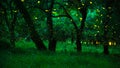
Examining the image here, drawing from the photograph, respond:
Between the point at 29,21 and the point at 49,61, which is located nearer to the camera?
the point at 49,61

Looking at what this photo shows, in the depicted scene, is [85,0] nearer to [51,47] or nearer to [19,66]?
[51,47]

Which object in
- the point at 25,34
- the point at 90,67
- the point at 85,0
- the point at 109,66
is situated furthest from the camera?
the point at 85,0

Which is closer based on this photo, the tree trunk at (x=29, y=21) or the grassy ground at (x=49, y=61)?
the grassy ground at (x=49, y=61)

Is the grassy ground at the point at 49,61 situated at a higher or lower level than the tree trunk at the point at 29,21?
lower

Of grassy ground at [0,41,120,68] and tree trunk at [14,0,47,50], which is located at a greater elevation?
tree trunk at [14,0,47,50]

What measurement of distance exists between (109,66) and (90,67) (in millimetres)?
1023

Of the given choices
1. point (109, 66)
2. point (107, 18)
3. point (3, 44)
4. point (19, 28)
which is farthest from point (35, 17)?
point (109, 66)

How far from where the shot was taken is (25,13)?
16.5 m

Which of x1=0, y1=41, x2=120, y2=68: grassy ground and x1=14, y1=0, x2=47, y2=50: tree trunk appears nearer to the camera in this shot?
x1=0, y1=41, x2=120, y2=68: grassy ground

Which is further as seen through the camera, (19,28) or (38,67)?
(19,28)

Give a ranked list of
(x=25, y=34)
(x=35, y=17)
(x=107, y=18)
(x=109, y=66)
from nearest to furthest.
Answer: (x=109, y=66)
(x=107, y=18)
(x=25, y=34)
(x=35, y=17)

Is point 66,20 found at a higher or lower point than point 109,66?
higher

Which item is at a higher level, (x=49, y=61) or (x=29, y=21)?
(x=29, y=21)

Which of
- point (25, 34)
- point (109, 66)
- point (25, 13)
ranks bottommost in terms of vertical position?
point (109, 66)
